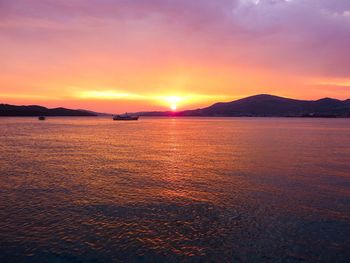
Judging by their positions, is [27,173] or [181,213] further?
[27,173]

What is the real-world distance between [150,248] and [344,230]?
921 cm

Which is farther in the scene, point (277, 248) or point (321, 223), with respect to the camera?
point (321, 223)

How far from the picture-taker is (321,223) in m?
15.0

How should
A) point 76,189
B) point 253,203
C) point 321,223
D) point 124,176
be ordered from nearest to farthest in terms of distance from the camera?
1. point 321,223
2. point 253,203
3. point 76,189
4. point 124,176

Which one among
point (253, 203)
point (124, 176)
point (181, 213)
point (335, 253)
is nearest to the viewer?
point (335, 253)

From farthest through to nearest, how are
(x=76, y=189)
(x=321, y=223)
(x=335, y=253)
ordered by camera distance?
(x=76, y=189), (x=321, y=223), (x=335, y=253)

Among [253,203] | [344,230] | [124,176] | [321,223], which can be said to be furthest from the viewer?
[124,176]

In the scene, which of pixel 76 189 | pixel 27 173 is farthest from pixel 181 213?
pixel 27 173

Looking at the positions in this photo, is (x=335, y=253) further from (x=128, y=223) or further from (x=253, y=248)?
(x=128, y=223)

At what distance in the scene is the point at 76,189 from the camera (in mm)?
20906

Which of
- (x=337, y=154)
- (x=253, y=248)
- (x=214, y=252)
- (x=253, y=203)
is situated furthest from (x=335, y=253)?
(x=337, y=154)

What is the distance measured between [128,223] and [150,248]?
9.27 ft

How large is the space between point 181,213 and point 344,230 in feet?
26.1

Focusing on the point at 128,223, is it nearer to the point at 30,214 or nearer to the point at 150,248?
the point at 150,248
